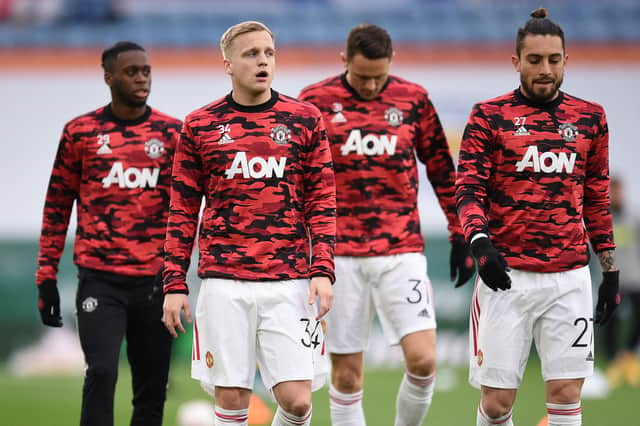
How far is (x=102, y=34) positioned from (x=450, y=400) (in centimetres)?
791

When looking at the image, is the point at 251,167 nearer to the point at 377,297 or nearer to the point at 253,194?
the point at 253,194

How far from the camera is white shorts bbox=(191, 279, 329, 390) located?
5.30 meters

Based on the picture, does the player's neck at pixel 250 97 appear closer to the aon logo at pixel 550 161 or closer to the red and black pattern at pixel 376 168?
the red and black pattern at pixel 376 168

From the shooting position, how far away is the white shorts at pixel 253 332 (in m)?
5.30

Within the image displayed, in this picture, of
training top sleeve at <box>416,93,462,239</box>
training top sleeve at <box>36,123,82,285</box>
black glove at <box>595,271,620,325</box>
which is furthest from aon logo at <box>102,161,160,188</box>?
black glove at <box>595,271,620,325</box>

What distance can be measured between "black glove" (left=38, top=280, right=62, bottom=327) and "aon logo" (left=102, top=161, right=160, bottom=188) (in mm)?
692

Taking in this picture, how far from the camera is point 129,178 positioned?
6.36 metres

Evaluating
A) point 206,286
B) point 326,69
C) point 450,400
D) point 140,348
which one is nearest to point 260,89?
point 206,286

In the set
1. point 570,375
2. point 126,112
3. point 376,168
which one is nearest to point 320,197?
point 376,168

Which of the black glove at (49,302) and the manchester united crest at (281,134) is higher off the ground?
the manchester united crest at (281,134)

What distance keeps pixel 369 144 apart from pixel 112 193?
154cm

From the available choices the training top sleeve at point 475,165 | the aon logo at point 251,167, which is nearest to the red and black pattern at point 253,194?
the aon logo at point 251,167

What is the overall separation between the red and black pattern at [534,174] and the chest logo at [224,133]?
49.1 inches

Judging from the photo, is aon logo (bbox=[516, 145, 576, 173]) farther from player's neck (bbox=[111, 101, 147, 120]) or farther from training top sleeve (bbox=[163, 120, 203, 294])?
player's neck (bbox=[111, 101, 147, 120])
